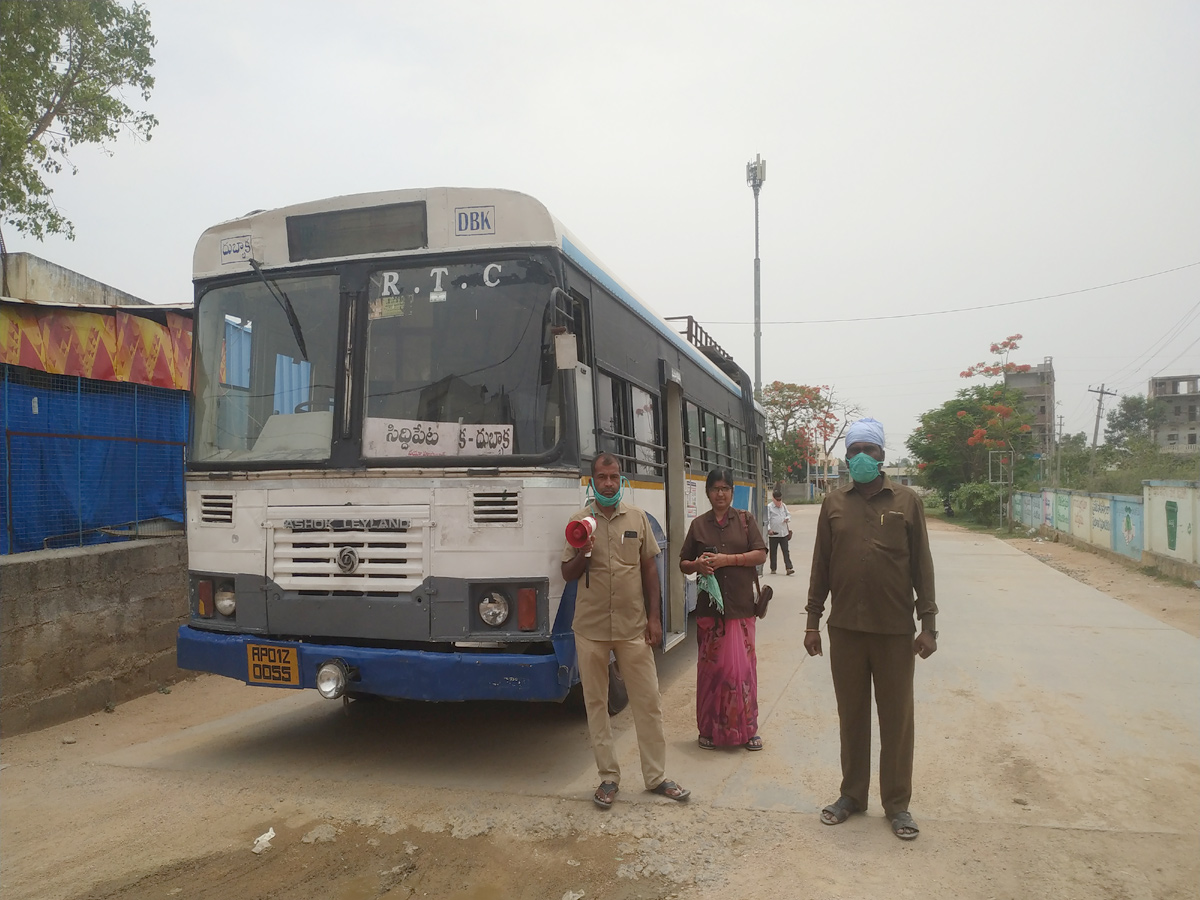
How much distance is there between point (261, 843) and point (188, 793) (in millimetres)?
1027

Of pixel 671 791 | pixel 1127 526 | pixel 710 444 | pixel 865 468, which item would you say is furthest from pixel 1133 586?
pixel 671 791

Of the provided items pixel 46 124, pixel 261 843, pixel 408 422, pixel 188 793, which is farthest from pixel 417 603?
pixel 46 124

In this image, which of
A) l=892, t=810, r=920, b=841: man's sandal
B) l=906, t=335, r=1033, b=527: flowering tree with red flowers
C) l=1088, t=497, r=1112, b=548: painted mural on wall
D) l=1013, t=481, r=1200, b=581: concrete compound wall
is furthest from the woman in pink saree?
l=906, t=335, r=1033, b=527: flowering tree with red flowers

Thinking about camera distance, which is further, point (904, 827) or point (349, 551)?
point (349, 551)

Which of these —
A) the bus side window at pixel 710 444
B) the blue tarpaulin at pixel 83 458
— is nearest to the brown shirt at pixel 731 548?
the bus side window at pixel 710 444

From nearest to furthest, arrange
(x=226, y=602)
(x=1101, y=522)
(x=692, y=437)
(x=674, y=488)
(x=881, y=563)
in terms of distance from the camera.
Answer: (x=881, y=563), (x=226, y=602), (x=674, y=488), (x=692, y=437), (x=1101, y=522)

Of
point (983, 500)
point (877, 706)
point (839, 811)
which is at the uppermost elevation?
point (983, 500)

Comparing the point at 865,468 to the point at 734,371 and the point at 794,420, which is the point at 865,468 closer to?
the point at 734,371

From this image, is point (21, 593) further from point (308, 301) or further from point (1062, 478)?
point (1062, 478)

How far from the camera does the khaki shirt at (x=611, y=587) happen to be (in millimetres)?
4633

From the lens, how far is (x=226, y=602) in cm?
529

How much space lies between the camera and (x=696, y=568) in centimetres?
536

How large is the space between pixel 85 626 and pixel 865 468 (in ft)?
19.7

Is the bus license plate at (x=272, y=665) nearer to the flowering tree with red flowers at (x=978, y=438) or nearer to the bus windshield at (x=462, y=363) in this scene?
the bus windshield at (x=462, y=363)
